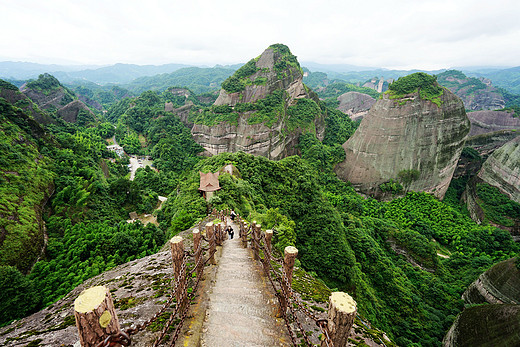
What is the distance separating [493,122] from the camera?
1945 inches

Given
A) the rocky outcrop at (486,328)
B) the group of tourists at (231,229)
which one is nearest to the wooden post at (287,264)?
the group of tourists at (231,229)

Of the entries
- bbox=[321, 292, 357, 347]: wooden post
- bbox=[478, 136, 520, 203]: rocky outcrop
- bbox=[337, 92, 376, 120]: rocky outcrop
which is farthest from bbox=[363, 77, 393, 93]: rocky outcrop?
bbox=[321, 292, 357, 347]: wooden post

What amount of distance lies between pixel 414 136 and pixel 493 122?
111ft

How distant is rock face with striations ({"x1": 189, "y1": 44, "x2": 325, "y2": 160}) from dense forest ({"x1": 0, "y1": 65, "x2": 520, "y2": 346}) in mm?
12806

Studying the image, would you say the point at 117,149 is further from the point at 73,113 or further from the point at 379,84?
the point at 379,84

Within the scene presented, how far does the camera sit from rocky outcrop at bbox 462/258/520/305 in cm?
1538

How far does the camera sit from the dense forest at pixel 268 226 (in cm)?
1367

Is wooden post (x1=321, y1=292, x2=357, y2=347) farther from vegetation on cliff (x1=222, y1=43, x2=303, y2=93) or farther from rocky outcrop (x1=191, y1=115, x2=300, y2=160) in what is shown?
vegetation on cliff (x1=222, y1=43, x2=303, y2=93)

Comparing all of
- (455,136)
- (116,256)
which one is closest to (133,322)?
(116,256)

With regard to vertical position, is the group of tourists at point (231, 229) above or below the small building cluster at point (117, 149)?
above

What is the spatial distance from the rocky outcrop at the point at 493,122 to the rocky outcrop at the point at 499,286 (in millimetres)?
46846

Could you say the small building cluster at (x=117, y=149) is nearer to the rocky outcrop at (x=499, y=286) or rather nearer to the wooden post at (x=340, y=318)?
the wooden post at (x=340, y=318)

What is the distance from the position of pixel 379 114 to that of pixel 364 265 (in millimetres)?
26230

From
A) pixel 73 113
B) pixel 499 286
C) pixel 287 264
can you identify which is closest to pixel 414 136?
pixel 499 286
